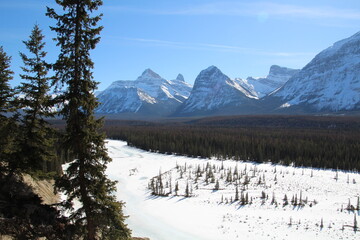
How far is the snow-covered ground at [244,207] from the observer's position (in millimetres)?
36781

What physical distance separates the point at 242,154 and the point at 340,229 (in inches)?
2560

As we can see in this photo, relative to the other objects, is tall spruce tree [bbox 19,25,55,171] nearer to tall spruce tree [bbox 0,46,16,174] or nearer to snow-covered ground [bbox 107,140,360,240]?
tall spruce tree [bbox 0,46,16,174]

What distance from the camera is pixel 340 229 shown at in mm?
35906

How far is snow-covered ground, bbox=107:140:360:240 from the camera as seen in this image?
36781mm

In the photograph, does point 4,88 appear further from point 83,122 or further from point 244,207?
point 244,207

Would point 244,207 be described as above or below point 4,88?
below

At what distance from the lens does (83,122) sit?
53.7 ft

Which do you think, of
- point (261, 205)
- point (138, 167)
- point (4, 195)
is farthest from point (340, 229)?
point (138, 167)

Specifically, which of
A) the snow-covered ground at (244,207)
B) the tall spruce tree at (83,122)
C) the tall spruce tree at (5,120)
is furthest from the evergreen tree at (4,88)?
the snow-covered ground at (244,207)

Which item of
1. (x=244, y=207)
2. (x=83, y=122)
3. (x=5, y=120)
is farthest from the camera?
(x=244, y=207)

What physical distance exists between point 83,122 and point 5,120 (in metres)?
12.8

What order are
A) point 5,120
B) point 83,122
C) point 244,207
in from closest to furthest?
point 83,122, point 5,120, point 244,207

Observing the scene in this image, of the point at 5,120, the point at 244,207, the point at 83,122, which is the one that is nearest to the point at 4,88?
the point at 5,120

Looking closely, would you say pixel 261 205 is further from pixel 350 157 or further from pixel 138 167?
pixel 350 157
